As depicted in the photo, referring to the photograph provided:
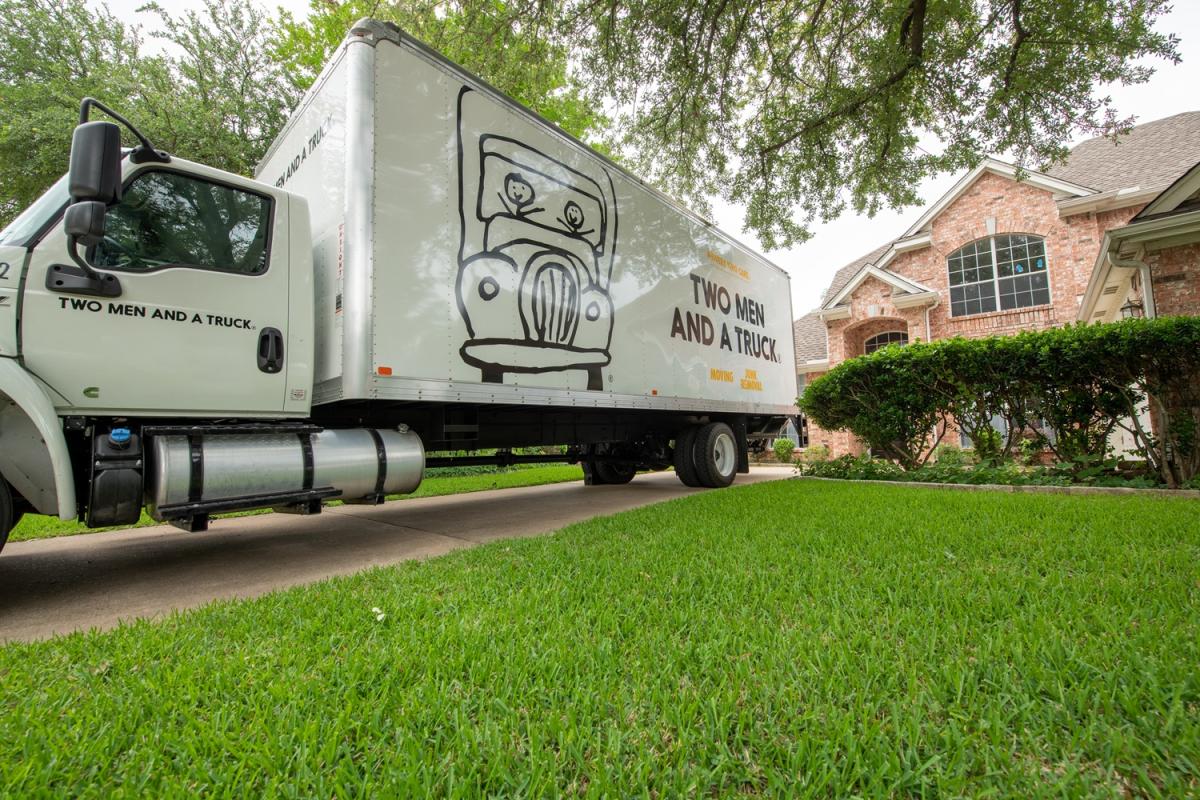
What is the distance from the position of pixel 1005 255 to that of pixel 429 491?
653 inches

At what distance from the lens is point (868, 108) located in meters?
7.42

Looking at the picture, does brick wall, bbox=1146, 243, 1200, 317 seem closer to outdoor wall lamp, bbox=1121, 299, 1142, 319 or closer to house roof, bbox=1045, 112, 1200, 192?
outdoor wall lamp, bbox=1121, 299, 1142, 319

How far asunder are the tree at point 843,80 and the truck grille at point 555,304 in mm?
4415

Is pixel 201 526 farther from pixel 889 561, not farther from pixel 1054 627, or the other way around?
pixel 1054 627

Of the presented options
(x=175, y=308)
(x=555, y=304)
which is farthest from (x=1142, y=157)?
(x=175, y=308)

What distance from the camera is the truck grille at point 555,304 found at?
470 cm

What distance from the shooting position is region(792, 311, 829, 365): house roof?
17.2 m

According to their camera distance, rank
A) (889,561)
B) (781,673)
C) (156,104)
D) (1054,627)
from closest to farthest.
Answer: (781,673) → (1054,627) → (889,561) → (156,104)

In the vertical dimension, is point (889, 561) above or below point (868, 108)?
below

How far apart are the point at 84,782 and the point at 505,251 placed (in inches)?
156

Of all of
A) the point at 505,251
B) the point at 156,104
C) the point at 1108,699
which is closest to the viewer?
the point at 1108,699

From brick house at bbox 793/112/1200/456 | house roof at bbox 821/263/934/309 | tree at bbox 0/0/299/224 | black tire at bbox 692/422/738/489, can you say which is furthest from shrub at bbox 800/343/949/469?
tree at bbox 0/0/299/224

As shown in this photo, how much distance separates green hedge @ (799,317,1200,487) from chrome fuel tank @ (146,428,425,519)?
6.72m

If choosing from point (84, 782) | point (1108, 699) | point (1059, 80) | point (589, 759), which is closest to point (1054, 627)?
point (1108, 699)
